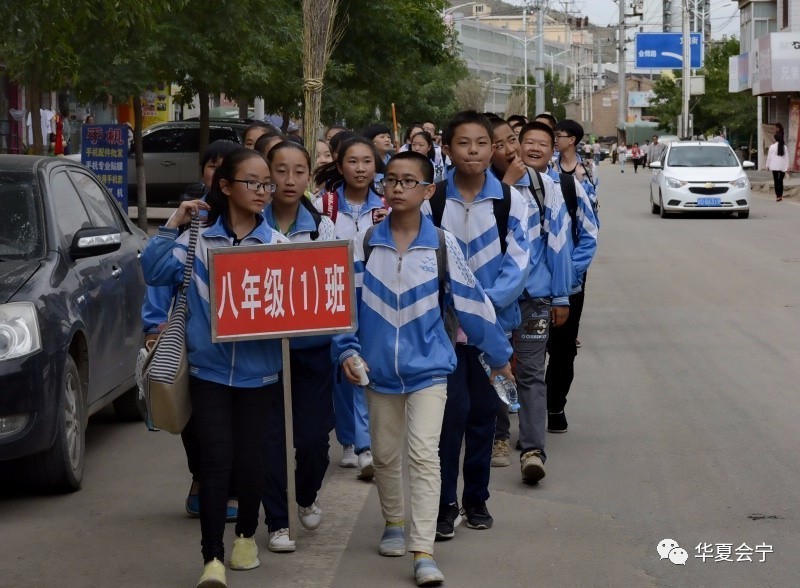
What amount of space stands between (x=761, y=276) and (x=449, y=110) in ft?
177

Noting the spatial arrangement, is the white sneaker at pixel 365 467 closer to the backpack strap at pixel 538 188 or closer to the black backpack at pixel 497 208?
the backpack strap at pixel 538 188

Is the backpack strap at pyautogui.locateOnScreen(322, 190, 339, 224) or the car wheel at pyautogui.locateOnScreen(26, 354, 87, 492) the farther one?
the backpack strap at pyautogui.locateOnScreen(322, 190, 339, 224)

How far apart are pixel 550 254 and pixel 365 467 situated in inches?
58.2

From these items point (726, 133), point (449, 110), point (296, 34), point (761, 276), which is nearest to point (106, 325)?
point (761, 276)

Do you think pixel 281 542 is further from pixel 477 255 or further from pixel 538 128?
pixel 538 128

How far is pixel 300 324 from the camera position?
5.68 meters

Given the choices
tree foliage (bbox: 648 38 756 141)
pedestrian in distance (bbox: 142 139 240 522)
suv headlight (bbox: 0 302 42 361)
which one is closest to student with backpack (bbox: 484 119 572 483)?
pedestrian in distance (bbox: 142 139 240 522)

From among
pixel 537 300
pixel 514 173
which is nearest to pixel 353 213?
pixel 537 300

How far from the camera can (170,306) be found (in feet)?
19.1

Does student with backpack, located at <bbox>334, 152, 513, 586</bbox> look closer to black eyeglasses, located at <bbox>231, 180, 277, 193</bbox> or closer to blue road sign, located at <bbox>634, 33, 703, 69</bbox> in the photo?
black eyeglasses, located at <bbox>231, 180, 277, 193</bbox>

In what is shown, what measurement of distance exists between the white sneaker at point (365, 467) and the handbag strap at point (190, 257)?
2146 mm

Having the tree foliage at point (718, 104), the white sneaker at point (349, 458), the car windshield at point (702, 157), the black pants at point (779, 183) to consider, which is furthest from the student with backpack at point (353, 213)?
the tree foliage at point (718, 104)

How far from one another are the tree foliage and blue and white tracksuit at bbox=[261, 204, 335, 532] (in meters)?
58.9

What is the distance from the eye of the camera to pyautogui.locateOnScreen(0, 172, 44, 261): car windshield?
24.2 feet
